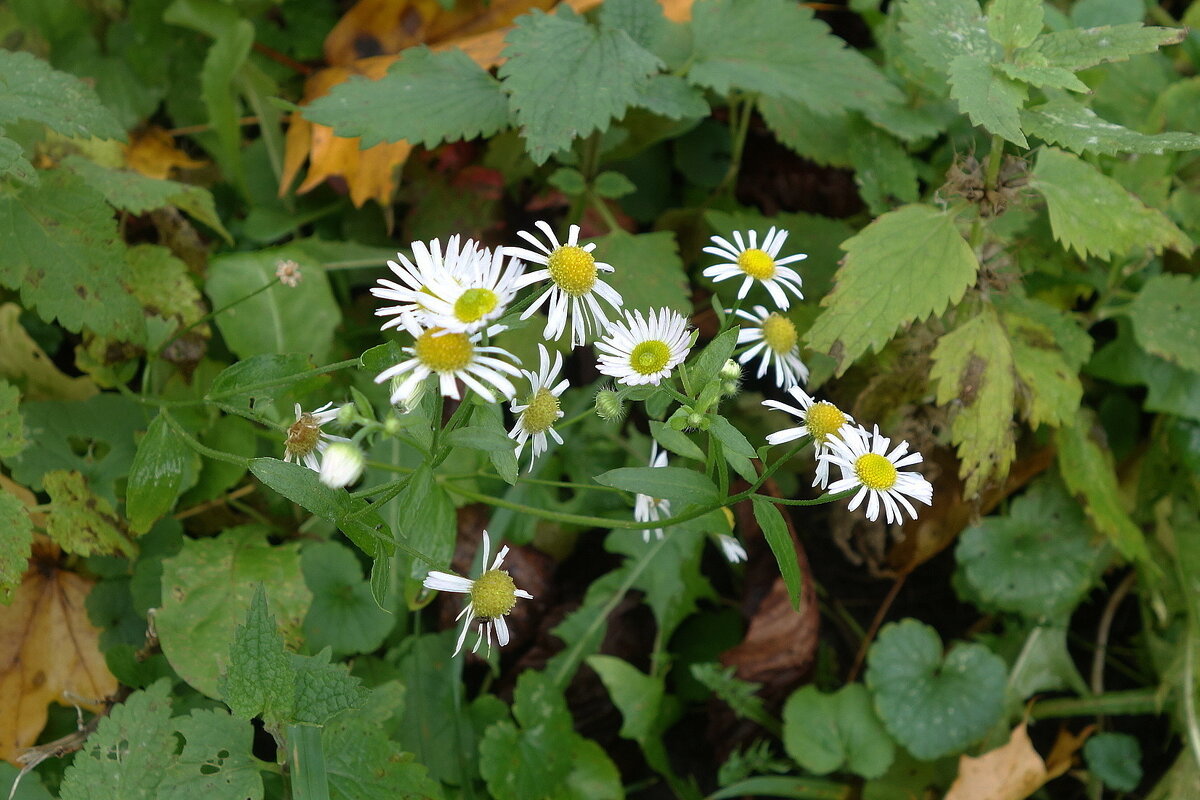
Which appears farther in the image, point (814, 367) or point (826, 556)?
point (826, 556)

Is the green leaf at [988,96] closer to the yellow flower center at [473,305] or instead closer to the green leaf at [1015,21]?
the green leaf at [1015,21]

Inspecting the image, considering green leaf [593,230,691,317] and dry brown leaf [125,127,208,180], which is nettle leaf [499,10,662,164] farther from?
dry brown leaf [125,127,208,180]


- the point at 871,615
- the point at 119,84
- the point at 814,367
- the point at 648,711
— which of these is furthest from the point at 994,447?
the point at 119,84

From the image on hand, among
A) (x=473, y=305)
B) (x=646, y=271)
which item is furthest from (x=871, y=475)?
(x=646, y=271)

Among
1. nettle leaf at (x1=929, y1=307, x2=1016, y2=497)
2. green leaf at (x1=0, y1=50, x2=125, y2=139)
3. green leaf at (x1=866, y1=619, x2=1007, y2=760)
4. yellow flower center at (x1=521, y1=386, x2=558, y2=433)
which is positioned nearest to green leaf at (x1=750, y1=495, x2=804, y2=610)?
yellow flower center at (x1=521, y1=386, x2=558, y2=433)

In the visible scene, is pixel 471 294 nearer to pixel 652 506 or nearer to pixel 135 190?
pixel 652 506

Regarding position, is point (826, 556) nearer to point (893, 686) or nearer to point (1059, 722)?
point (893, 686)
